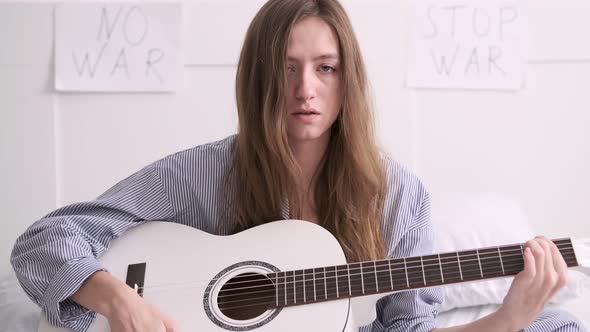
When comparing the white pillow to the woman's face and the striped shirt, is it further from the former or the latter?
the woman's face

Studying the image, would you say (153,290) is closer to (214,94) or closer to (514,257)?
(514,257)

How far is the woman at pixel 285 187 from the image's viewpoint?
4.09 feet

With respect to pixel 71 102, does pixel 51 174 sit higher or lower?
lower

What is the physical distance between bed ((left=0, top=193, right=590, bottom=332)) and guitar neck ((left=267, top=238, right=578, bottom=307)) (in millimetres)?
161

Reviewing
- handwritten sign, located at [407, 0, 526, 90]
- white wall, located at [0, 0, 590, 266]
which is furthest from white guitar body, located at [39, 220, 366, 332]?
handwritten sign, located at [407, 0, 526, 90]

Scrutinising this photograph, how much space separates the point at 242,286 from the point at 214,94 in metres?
1.19

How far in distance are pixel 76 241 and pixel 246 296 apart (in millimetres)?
363

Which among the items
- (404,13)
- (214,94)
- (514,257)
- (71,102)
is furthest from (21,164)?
(514,257)

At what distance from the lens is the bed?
1.63m

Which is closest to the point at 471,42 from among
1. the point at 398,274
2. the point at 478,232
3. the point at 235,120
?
the point at 478,232

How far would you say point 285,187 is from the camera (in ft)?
4.56

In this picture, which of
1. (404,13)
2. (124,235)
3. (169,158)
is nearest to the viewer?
(124,235)

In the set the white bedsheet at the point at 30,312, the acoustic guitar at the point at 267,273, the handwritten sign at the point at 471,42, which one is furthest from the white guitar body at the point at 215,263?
the handwritten sign at the point at 471,42

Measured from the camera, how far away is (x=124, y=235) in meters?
1.32
